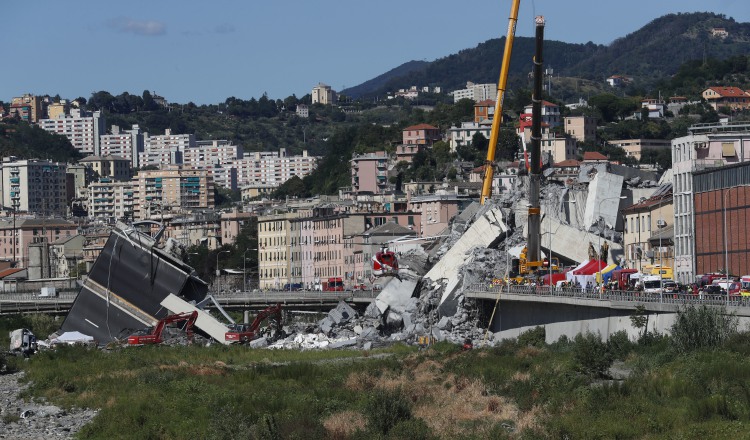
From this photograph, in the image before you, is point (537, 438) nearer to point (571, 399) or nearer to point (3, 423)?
point (571, 399)

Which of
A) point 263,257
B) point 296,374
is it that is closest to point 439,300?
point 296,374

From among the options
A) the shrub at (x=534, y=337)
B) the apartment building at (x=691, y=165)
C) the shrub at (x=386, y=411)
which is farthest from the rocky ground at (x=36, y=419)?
the apartment building at (x=691, y=165)

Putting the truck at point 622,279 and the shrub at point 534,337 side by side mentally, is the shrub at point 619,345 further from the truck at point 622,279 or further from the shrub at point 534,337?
the shrub at point 534,337

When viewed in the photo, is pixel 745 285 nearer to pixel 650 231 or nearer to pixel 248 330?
pixel 650 231

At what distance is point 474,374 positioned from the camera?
59062 mm

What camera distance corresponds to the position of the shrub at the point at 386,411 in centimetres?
4800

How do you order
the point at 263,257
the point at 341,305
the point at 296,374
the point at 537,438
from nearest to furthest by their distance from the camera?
the point at 537,438 < the point at 296,374 < the point at 341,305 < the point at 263,257

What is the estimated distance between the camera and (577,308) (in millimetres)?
65750

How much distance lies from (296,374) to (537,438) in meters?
22.6

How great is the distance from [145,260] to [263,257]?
7634 cm

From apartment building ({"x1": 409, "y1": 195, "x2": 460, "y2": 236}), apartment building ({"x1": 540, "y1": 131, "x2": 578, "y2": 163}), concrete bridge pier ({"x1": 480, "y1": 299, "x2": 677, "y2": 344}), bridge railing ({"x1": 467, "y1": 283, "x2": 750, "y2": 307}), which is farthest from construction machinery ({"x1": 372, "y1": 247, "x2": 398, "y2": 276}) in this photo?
apartment building ({"x1": 540, "y1": 131, "x2": 578, "y2": 163})

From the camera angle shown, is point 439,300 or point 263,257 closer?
point 439,300

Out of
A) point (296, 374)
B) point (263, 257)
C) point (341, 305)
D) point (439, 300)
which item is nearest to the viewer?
point (296, 374)

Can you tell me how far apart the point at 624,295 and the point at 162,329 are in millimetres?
32345
